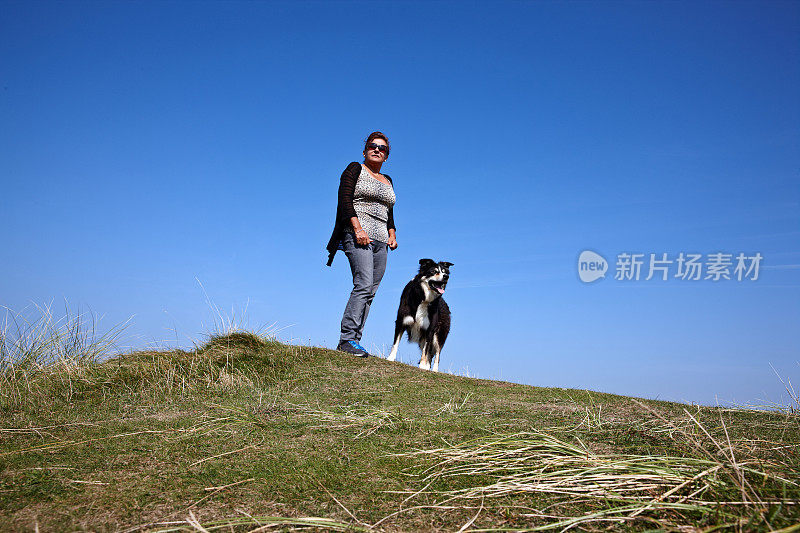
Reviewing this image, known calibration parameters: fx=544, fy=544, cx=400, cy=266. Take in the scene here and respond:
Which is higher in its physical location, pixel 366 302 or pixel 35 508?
pixel 366 302

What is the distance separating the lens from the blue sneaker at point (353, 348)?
621 centimetres

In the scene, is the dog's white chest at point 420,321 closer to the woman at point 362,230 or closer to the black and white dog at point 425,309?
the black and white dog at point 425,309

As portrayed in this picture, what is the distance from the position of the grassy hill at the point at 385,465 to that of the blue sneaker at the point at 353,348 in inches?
67.7

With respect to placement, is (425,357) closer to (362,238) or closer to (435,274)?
Result: (435,274)

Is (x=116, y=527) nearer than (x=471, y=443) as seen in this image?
Yes

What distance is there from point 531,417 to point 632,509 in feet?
5.21

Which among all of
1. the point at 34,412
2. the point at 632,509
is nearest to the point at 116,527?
the point at 632,509

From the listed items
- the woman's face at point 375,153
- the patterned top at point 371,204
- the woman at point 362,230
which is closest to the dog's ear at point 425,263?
the woman at point 362,230

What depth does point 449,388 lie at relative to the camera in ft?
16.0

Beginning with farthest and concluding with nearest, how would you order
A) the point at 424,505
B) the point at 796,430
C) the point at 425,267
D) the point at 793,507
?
the point at 425,267 < the point at 796,430 < the point at 424,505 < the point at 793,507

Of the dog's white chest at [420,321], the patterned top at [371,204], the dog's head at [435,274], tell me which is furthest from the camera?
the dog's white chest at [420,321]

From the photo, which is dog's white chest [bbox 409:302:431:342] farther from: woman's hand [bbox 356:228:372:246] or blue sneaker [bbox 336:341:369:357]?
woman's hand [bbox 356:228:372:246]

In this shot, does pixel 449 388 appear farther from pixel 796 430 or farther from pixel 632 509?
pixel 632 509

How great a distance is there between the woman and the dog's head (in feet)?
4.15
